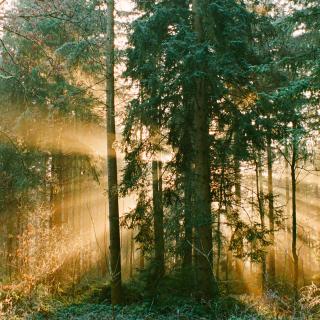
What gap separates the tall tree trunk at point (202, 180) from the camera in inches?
425

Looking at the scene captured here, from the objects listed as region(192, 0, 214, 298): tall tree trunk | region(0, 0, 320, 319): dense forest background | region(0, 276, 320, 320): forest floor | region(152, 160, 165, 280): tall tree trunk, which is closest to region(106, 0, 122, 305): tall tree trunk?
region(0, 0, 320, 319): dense forest background

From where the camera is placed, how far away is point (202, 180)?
11031 millimetres

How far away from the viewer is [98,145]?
1855cm

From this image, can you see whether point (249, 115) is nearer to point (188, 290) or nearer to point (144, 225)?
point (144, 225)

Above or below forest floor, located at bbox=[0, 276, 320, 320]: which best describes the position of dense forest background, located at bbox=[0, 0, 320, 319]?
above

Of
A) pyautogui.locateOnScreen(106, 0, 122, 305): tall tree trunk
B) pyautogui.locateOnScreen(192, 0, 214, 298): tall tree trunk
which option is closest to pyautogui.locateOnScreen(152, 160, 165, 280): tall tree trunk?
pyautogui.locateOnScreen(106, 0, 122, 305): tall tree trunk

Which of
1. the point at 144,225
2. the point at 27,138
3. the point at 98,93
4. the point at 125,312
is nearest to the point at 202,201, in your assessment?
the point at 144,225

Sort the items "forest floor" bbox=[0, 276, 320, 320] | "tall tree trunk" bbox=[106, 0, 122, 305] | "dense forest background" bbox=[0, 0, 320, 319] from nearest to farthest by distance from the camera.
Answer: "forest floor" bbox=[0, 276, 320, 320]
"dense forest background" bbox=[0, 0, 320, 319]
"tall tree trunk" bbox=[106, 0, 122, 305]

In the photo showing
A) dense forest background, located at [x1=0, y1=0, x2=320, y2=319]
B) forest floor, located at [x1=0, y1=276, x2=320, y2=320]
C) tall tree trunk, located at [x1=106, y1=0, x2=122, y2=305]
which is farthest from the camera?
tall tree trunk, located at [x1=106, y1=0, x2=122, y2=305]

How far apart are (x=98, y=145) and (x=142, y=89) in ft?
23.8

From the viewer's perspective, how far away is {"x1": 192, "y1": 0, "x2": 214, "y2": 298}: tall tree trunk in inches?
425

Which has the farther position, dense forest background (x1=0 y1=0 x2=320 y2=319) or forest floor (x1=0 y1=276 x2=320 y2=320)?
dense forest background (x1=0 y1=0 x2=320 y2=319)

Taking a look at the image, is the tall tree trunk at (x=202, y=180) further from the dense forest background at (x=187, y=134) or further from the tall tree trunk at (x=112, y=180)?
the tall tree trunk at (x=112, y=180)

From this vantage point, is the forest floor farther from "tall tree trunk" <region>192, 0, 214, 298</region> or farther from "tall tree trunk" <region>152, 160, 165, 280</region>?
"tall tree trunk" <region>152, 160, 165, 280</region>
